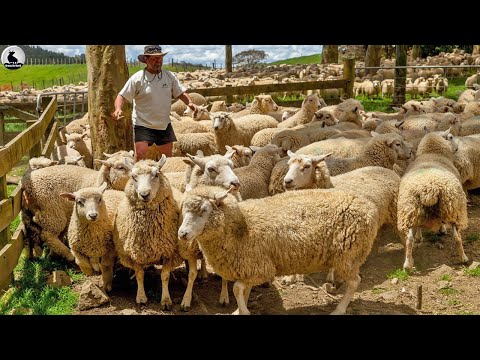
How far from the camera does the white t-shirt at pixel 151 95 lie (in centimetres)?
684

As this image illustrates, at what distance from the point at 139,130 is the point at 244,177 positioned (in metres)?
1.58

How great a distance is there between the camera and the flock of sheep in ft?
15.6

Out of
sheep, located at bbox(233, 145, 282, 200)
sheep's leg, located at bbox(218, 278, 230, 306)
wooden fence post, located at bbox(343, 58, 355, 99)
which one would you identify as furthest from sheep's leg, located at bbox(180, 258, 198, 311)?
wooden fence post, located at bbox(343, 58, 355, 99)

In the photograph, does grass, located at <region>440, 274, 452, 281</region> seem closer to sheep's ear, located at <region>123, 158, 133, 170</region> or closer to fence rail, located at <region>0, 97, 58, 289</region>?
sheep's ear, located at <region>123, 158, 133, 170</region>

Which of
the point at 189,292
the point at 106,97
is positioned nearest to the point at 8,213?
the point at 189,292

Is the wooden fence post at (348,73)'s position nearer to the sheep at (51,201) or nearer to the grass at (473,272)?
the grass at (473,272)

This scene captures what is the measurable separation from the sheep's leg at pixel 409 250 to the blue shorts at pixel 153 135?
3.41 meters

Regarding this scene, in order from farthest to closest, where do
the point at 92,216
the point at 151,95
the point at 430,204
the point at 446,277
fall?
the point at 151,95 < the point at 430,204 < the point at 446,277 < the point at 92,216

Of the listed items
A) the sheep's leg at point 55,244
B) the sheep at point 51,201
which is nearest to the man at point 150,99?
the sheep at point 51,201

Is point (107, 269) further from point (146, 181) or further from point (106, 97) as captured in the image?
point (106, 97)

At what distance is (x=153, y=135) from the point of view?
7.17 metres

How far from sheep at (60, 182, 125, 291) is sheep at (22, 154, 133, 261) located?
783 millimetres

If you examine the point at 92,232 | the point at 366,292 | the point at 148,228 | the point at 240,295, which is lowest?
the point at 366,292

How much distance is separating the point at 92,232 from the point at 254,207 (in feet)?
5.69
